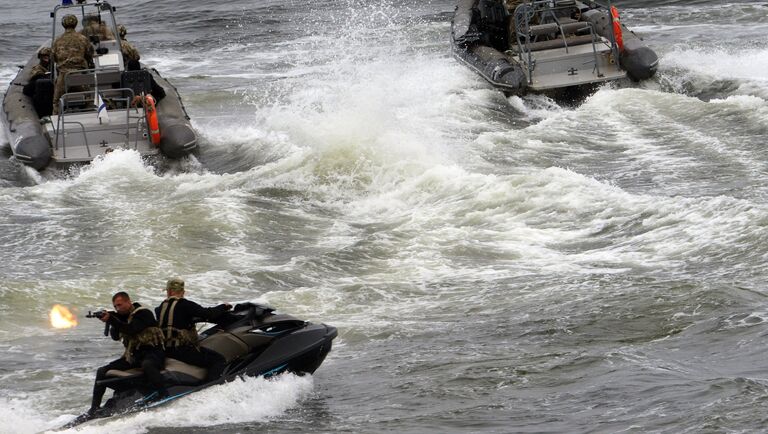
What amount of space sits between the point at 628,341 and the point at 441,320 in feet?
5.11

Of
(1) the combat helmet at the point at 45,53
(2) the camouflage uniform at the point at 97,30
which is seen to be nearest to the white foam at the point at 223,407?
(1) the combat helmet at the point at 45,53

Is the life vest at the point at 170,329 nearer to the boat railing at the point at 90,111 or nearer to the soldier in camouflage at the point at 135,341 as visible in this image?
the soldier in camouflage at the point at 135,341

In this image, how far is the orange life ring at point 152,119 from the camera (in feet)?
49.1

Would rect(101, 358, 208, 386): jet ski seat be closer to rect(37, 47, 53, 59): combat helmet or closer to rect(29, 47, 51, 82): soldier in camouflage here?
rect(29, 47, 51, 82): soldier in camouflage

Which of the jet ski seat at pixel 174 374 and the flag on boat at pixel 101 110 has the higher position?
the flag on boat at pixel 101 110

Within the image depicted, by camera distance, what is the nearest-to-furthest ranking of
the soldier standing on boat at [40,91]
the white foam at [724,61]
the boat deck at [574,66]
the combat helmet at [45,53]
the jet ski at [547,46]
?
1. the soldier standing on boat at [40,91]
2. the combat helmet at [45,53]
3. the jet ski at [547,46]
4. the boat deck at [574,66]
5. the white foam at [724,61]

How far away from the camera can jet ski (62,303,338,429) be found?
7.29 metres

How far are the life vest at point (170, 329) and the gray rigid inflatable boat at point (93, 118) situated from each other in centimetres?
762

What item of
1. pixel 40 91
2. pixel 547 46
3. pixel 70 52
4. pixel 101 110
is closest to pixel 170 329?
pixel 101 110

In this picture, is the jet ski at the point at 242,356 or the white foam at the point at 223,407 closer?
the white foam at the point at 223,407

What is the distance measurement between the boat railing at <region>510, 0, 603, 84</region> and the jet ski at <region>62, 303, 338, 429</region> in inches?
400

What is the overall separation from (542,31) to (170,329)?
462 inches

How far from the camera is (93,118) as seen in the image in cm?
1555

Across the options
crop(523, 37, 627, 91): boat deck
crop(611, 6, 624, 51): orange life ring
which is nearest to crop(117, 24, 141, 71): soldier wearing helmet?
crop(523, 37, 627, 91): boat deck
